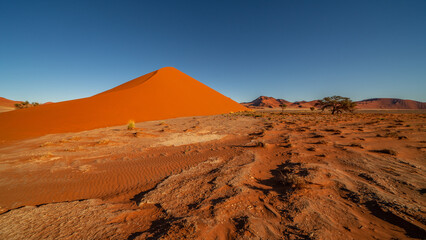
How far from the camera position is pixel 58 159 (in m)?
6.05

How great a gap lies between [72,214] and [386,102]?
15436 cm

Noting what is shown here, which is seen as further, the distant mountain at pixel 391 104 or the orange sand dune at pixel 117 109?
the distant mountain at pixel 391 104

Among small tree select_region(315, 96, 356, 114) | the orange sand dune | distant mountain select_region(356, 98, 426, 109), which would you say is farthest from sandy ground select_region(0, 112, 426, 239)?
distant mountain select_region(356, 98, 426, 109)

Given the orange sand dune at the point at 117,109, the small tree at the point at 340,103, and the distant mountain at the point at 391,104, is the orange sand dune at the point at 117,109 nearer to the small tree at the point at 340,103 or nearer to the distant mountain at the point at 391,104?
the small tree at the point at 340,103

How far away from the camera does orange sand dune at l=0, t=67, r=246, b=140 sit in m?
15.7

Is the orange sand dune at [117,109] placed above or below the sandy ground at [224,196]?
above

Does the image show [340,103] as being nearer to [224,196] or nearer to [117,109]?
[224,196]

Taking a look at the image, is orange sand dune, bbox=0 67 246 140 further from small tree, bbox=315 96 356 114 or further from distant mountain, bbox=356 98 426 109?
distant mountain, bbox=356 98 426 109

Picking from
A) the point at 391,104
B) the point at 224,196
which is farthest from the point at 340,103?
the point at 391,104

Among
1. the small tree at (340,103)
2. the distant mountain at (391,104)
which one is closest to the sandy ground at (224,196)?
the small tree at (340,103)

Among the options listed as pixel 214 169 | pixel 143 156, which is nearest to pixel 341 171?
pixel 214 169

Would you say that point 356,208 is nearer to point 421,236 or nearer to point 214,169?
point 421,236

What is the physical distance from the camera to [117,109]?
2298cm

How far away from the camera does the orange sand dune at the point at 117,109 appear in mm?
15672
